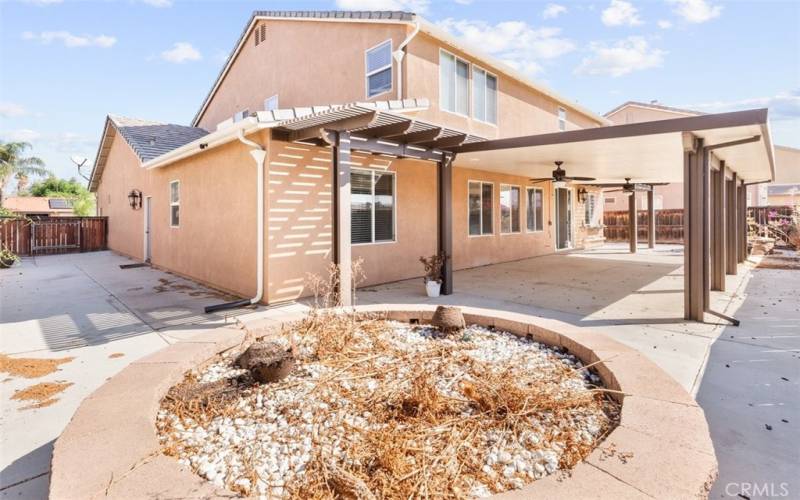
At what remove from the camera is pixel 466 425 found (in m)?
2.20

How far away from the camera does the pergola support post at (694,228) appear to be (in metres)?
5.49

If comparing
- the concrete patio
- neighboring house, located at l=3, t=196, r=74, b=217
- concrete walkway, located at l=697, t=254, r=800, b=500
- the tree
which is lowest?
concrete walkway, located at l=697, t=254, r=800, b=500

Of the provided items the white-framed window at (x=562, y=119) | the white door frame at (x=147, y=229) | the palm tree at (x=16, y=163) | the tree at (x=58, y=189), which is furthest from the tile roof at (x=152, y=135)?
the tree at (x=58, y=189)

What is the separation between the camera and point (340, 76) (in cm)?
930

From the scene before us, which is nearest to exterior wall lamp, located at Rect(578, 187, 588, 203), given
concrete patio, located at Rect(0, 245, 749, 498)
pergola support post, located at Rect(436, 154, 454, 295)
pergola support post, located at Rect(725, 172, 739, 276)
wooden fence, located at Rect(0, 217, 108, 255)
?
concrete patio, located at Rect(0, 245, 749, 498)

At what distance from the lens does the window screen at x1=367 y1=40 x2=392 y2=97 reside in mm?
8305

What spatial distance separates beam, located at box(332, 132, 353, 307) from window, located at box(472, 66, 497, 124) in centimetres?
513

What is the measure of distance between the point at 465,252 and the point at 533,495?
9.49m

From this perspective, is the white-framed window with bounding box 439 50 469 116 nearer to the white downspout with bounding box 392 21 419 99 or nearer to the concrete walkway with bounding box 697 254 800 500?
the white downspout with bounding box 392 21 419 99

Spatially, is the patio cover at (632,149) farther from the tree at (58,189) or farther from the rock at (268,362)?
the tree at (58,189)

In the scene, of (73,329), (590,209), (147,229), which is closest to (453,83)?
(73,329)

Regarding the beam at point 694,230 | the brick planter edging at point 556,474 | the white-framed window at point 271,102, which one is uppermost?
the white-framed window at point 271,102

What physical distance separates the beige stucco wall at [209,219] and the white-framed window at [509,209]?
24.9 feet

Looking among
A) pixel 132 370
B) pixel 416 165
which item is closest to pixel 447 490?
pixel 132 370
